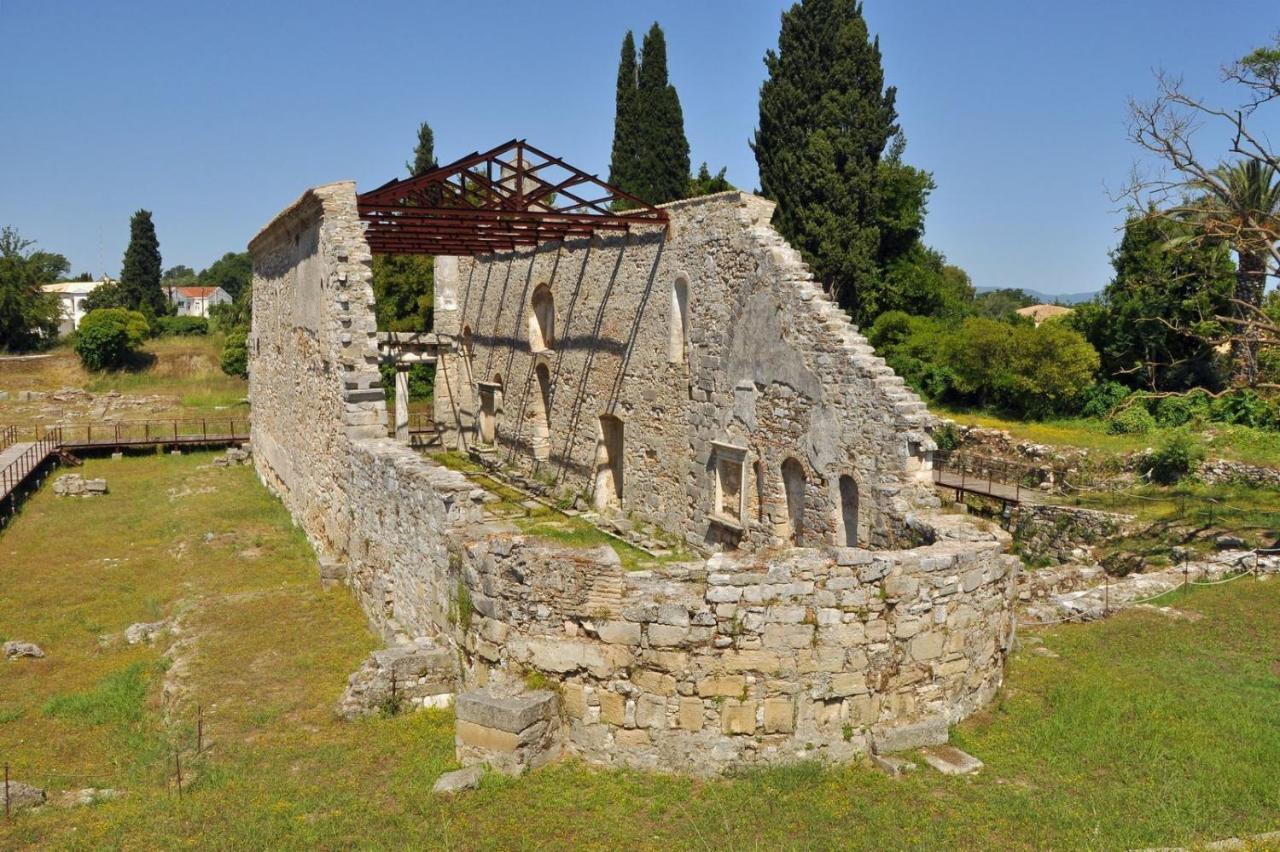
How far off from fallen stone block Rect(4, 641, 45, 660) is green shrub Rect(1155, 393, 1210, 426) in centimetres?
2584

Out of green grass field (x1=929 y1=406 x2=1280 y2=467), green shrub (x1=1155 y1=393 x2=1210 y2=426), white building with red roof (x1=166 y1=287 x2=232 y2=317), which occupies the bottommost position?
green grass field (x1=929 y1=406 x2=1280 y2=467)

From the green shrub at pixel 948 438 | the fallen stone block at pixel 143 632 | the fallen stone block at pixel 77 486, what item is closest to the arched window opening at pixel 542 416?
the fallen stone block at pixel 77 486

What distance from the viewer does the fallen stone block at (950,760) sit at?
7.08m

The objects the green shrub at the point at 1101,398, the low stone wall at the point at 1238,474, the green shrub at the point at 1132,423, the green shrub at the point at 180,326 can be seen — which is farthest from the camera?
the green shrub at the point at 180,326

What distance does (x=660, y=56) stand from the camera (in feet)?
130

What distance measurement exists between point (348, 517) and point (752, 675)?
25.8 feet

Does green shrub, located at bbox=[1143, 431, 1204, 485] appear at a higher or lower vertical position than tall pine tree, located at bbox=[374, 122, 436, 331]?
lower

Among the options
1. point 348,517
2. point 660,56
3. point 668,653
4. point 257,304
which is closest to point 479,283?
point 257,304

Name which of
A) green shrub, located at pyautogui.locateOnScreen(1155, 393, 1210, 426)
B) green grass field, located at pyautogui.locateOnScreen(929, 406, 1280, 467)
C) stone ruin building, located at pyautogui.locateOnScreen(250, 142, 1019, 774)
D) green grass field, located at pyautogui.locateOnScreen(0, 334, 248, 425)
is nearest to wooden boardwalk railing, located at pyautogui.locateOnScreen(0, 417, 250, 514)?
green grass field, located at pyautogui.locateOnScreen(0, 334, 248, 425)

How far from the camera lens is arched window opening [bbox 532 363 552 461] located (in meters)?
22.7

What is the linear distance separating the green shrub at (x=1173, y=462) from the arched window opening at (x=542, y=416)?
13803 millimetres

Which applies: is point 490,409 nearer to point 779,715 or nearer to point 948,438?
point 948,438

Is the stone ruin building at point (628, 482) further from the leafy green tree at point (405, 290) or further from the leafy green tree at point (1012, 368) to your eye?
the leafy green tree at point (1012, 368)

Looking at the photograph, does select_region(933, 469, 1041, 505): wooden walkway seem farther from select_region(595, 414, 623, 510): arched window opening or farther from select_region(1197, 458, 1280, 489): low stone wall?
select_region(595, 414, 623, 510): arched window opening
